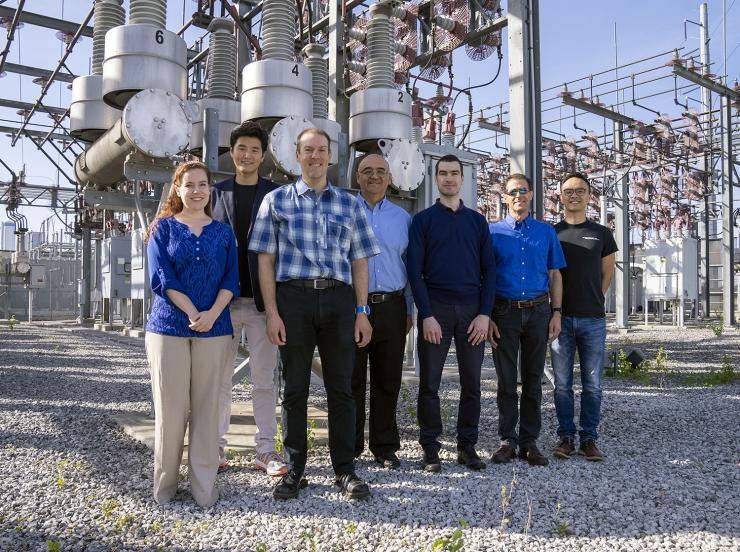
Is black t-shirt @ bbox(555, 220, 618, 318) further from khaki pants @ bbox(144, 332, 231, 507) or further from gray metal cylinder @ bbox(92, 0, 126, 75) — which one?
gray metal cylinder @ bbox(92, 0, 126, 75)

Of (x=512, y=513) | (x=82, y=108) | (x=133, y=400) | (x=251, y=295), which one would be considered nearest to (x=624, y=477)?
(x=512, y=513)

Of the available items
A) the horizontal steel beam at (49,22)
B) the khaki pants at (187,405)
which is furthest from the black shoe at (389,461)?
the horizontal steel beam at (49,22)

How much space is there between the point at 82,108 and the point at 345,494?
3.76 m

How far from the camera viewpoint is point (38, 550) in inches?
93.9

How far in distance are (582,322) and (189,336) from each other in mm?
2288

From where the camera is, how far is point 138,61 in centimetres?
430

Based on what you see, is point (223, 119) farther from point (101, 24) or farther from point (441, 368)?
point (441, 368)

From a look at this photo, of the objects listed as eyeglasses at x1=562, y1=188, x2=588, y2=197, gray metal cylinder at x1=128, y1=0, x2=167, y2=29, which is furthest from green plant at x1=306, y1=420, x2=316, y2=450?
gray metal cylinder at x1=128, y1=0, x2=167, y2=29

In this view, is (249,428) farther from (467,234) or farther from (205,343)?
(467,234)

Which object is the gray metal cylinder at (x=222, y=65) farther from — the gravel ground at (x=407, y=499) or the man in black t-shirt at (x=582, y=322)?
the man in black t-shirt at (x=582, y=322)

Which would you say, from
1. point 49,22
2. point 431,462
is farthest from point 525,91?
point 49,22

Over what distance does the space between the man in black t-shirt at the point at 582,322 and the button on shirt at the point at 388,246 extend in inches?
40.2

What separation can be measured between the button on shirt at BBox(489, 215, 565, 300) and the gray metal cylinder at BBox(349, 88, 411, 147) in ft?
7.23

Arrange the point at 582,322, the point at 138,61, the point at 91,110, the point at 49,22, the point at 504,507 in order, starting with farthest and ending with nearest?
the point at 49,22 → the point at 91,110 → the point at 138,61 → the point at 582,322 → the point at 504,507
